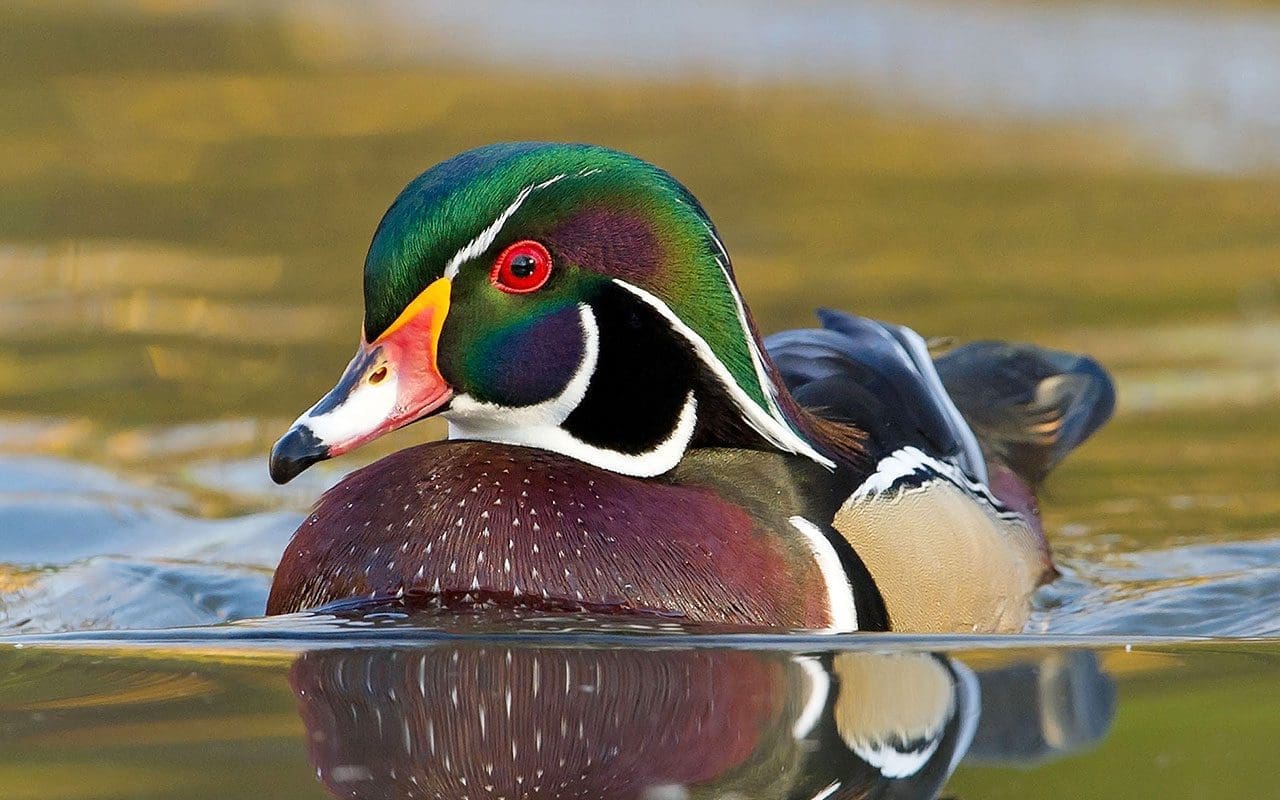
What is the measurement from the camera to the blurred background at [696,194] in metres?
5.80

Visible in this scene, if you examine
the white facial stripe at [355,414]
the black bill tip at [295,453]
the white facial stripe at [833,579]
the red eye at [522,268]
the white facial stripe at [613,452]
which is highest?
the red eye at [522,268]

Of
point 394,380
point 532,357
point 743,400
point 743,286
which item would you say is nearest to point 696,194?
point 743,286

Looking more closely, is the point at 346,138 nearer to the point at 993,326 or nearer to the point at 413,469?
the point at 993,326

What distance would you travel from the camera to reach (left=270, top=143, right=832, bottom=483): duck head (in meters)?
3.66

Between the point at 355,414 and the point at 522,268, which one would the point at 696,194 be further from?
the point at 355,414

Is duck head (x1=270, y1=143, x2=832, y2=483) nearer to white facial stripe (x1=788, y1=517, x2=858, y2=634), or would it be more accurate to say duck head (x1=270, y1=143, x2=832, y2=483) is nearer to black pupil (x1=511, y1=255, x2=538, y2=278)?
black pupil (x1=511, y1=255, x2=538, y2=278)

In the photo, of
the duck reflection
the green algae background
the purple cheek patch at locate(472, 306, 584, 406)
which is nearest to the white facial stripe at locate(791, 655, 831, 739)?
the duck reflection

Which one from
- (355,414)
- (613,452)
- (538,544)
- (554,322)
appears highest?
(554,322)

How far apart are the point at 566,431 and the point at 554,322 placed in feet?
0.71

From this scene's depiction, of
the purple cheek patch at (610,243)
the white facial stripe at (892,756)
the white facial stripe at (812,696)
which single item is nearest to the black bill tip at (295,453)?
the purple cheek patch at (610,243)

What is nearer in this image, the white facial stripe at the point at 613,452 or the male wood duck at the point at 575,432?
the male wood duck at the point at 575,432

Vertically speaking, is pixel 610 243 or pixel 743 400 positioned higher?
pixel 610 243

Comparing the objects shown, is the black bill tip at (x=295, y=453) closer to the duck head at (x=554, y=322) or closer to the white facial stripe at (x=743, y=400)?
the duck head at (x=554, y=322)

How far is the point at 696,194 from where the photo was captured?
9.66m
